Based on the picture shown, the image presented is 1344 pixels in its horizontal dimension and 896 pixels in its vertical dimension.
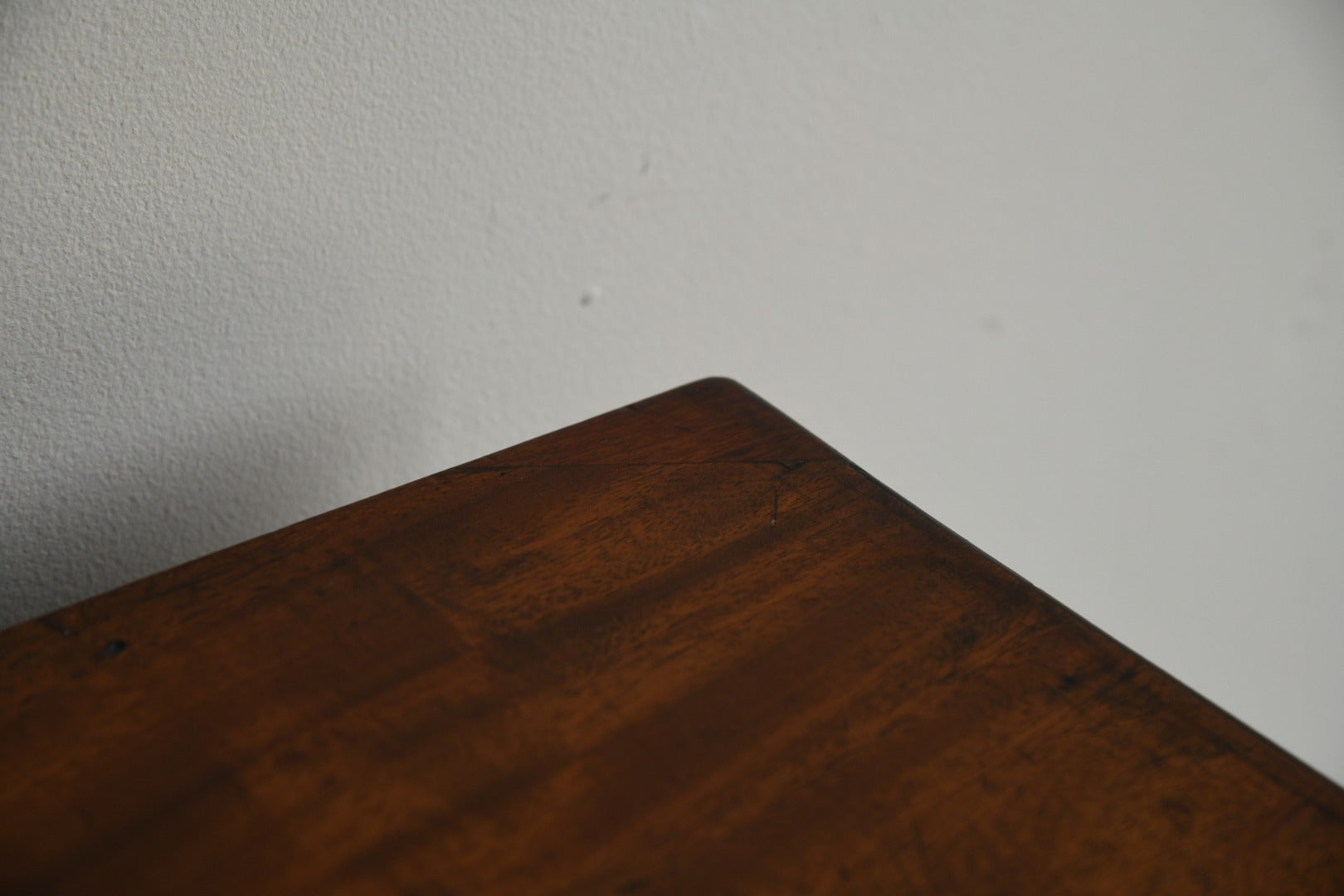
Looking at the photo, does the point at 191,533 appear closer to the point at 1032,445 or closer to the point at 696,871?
the point at 696,871

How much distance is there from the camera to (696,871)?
1.07ft

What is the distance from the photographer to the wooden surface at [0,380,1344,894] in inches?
13.0

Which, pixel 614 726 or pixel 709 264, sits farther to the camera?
pixel 709 264

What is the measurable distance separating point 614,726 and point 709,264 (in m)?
0.44

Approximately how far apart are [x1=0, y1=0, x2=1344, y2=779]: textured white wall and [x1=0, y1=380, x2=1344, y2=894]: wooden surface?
0.62ft

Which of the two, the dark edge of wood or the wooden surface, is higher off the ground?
the wooden surface

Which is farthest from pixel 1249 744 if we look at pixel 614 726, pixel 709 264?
pixel 709 264

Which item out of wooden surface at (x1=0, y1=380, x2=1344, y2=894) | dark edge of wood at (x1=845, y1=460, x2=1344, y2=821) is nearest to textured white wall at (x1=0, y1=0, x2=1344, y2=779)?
wooden surface at (x1=0, y1=380, x2=1344, y2=894)

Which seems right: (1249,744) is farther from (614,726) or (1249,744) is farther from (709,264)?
(709,264)

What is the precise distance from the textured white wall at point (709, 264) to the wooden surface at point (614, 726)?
0.19m

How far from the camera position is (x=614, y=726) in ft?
1.22

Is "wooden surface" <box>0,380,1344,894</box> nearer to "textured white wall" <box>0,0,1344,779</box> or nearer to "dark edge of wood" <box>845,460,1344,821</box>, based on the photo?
"dark edge of wood" <box>845,460,1344,821</box>

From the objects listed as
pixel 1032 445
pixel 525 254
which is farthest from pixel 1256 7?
pixel 525 254

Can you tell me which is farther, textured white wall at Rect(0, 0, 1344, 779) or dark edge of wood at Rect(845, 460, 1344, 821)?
textured white wall at Rect(0, 0, 1344, 779)
